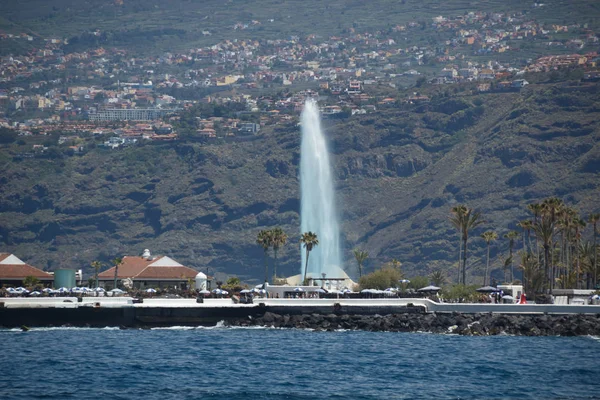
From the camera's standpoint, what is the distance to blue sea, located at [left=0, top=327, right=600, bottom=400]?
173 ft

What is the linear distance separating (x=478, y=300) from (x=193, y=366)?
37006 millimetres

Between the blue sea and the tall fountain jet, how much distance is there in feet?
231

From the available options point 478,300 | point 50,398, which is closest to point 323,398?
point 50,398

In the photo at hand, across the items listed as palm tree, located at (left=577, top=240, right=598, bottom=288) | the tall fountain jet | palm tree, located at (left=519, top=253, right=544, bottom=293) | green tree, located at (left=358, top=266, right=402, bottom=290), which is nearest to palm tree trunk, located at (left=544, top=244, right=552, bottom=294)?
palm tree, located at (left=519, top=253, right=544, bottom=293)

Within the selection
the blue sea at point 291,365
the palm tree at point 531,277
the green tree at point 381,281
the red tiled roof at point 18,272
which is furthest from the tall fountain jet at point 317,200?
the blue sea at point 291,365

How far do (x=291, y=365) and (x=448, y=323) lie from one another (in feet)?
71.1

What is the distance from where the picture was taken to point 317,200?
158 m

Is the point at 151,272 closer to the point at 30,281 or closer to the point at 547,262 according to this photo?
the point at 30,281

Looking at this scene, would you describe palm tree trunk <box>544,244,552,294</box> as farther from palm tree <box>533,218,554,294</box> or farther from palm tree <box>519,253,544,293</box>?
palm tree <box>519,253,544,293</box>

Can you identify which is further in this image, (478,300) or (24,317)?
(478,300)

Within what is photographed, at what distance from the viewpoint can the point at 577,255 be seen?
108188 mm

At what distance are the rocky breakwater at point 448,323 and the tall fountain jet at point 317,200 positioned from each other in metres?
64.6

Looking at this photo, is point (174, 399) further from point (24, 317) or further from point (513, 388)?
point (24, 317)

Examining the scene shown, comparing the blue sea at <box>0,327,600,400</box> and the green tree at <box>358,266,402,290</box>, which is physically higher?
the green tree at <box>358,266,402,290</box>
